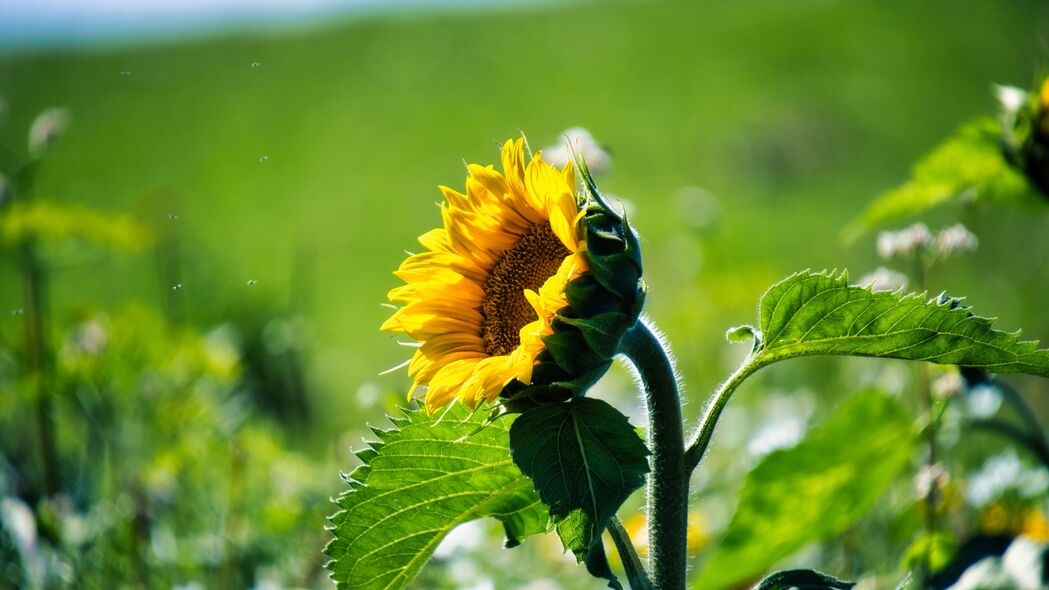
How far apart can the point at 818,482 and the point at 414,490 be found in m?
0.30

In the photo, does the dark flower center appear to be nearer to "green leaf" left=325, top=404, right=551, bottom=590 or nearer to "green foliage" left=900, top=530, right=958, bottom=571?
"green leaf" left=325, top=404, right=551, bottom=590

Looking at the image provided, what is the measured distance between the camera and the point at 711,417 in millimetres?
616

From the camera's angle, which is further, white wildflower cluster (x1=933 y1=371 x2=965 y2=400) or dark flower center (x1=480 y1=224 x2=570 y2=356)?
A: white wildflower cluster (x1=933 y1=371 x2=965 y2=400)

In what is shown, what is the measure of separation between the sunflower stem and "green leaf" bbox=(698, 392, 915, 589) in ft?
0.22

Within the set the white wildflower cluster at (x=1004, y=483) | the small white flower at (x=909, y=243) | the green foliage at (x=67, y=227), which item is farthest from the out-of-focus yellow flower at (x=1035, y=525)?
the green foliage at (x=67, y=227)

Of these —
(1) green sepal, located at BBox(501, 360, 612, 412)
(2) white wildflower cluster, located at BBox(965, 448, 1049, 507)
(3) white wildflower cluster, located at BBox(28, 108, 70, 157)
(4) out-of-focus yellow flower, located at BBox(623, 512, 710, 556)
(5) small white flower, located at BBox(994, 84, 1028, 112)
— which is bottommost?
(4) out-of-focus yellow flower, located at BBox(623, 512, 710, 556)

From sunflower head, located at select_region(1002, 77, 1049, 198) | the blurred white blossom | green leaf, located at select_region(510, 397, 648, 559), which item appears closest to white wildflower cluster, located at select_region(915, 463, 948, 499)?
the blurred white blossom

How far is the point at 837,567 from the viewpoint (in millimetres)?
1179

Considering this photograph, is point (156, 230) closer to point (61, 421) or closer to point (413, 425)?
point (61, 421)

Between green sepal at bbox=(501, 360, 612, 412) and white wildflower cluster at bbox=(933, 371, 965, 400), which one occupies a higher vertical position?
green sepal at bbox=(501, 360, 612, 412)

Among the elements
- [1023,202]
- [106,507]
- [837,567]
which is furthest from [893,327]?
[106,507]

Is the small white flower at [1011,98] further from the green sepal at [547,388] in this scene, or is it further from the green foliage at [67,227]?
the green foliage at [67,227]

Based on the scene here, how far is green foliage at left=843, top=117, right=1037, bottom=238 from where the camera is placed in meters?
0.92

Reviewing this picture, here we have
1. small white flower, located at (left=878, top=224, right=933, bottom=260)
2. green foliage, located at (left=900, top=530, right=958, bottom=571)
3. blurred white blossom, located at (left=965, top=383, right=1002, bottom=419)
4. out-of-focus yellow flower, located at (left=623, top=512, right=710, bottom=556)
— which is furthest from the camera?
out-of-focus yellow flower, located at (left=623, top=512, right=710, bottom=556)
